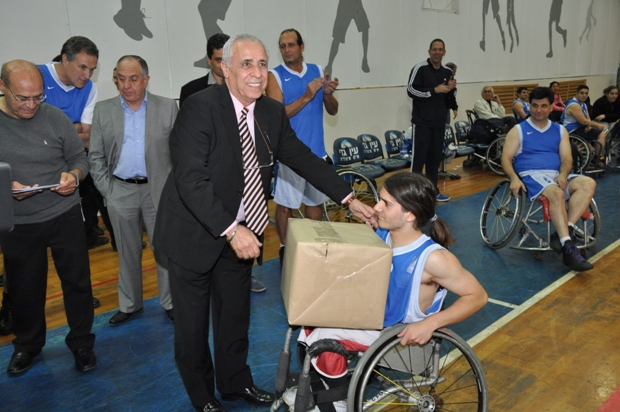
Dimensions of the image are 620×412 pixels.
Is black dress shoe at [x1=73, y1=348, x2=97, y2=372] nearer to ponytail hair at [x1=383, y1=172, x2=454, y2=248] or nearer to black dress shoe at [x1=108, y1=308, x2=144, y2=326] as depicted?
black dress shoe at [x1=108, y1=308, x2=144, y2=326]

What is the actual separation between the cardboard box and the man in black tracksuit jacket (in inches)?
169

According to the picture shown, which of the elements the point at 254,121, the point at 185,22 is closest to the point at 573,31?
the point at 185,22

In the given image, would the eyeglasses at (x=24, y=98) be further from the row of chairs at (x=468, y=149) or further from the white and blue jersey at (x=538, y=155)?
the row of chairs at (x=468, y=149)

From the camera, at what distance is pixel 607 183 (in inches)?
277

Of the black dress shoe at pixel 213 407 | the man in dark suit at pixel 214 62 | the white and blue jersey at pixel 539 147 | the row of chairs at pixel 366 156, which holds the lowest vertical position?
the black dress shoe at pixel 213 407

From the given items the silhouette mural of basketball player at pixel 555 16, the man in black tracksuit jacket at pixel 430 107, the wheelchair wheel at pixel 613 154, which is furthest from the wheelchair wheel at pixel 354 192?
the silhouette mural of basketball player at pixel 555 16

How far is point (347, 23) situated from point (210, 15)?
248 centimetres

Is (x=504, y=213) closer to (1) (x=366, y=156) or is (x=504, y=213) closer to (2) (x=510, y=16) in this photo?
(1) (x=366, y=156)

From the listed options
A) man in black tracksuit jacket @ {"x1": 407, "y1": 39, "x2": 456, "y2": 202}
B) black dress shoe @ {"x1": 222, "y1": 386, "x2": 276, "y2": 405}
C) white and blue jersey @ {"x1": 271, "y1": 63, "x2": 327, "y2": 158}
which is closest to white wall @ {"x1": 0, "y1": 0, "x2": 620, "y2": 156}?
man in black tracksuit jacket @ {"x1": 407, "y1": 39, "x2": 456, "y2": 202}

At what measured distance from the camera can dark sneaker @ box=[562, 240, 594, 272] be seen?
3906 millimetres

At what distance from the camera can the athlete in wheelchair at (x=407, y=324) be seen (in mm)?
1851

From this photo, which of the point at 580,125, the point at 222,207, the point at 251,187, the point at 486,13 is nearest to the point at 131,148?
the point at 251,187

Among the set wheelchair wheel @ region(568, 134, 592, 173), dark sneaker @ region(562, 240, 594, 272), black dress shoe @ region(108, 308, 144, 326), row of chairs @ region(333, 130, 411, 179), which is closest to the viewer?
black dress shoe @ region(108, 308, 144, 326)

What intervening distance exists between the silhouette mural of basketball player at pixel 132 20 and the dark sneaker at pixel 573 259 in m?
4.77
